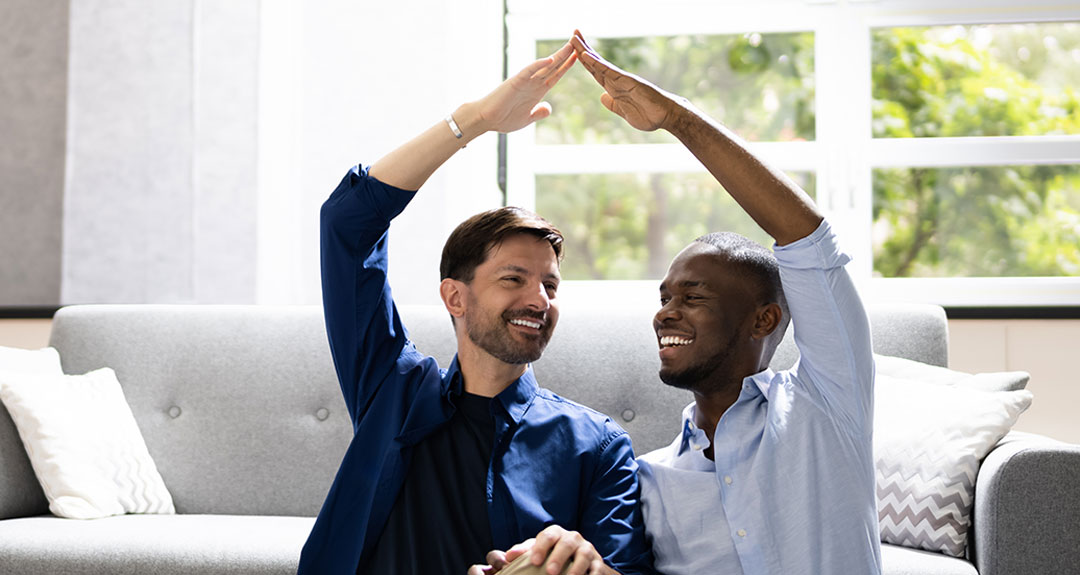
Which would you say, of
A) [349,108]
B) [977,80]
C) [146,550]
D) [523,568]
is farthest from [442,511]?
[977,80]

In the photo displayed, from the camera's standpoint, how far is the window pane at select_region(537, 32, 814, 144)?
3.66 meters

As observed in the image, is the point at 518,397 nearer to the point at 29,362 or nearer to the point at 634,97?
the point at 634,97

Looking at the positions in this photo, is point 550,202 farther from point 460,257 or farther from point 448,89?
point 460,257

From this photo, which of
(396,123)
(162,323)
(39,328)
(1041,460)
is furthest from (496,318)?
(39,328)

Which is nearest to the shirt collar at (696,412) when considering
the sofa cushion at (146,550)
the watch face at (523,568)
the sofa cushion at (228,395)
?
the watch face at (523,568)

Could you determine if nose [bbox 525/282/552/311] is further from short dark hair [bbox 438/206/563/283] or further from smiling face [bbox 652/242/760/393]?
smiling face [bbox 652/242/760/393]

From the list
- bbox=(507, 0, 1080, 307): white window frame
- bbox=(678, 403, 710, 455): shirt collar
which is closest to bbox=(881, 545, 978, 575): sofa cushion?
bbox=(678, 403, 710, 455): shirt collar

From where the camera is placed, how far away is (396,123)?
3570 millimetres

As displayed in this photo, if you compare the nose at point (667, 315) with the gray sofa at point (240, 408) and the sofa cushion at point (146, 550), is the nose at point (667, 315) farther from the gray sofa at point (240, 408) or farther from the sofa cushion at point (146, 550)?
the sofa cushion at point (146, 550)

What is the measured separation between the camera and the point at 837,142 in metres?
3.56

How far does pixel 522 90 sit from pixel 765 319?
0.56 metres

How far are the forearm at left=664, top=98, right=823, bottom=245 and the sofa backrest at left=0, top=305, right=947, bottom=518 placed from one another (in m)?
1.12

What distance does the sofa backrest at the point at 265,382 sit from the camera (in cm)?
247

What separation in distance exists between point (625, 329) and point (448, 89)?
55.5 inches
